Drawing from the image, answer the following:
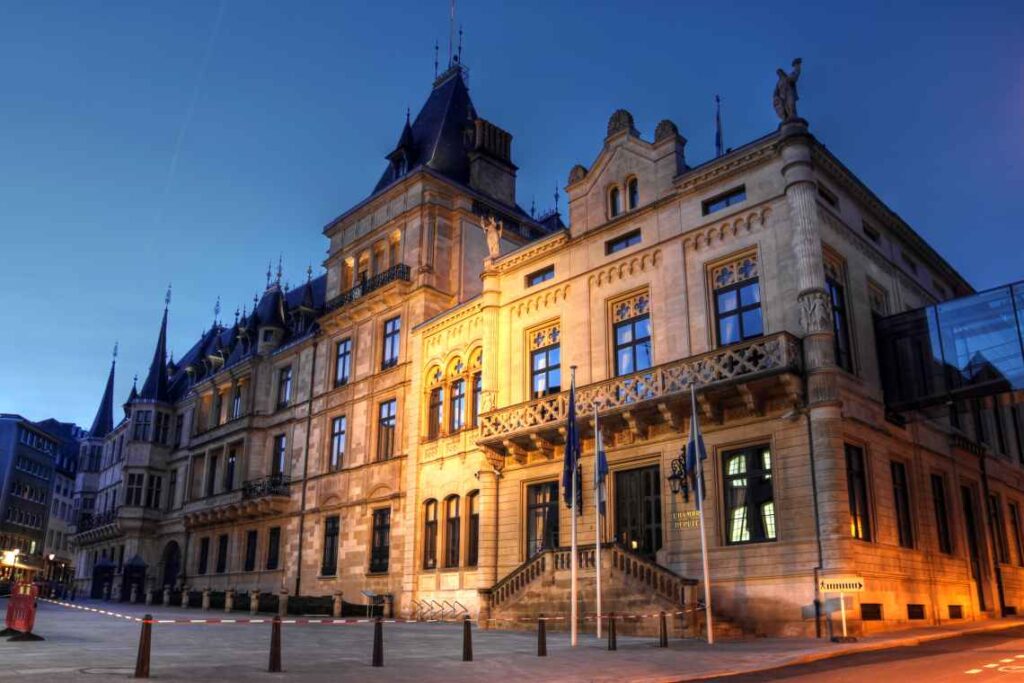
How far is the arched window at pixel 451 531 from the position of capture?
31000 millimetres

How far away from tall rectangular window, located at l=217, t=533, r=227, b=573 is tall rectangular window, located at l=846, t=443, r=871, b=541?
36.3 m

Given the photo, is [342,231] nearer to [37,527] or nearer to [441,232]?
[441,232]

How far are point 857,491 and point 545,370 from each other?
11.1 m

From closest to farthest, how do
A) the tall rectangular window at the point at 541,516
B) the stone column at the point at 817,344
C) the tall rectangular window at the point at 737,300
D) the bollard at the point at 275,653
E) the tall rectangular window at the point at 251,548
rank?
1. the bollard at the point at 275,653
2. the stone column at the point at 817,344
3. the tall rectangular window at the point at 737,300
4. the tall rectangular window at the point at 541,516
5. the tall rectangular window at the point at 251,548

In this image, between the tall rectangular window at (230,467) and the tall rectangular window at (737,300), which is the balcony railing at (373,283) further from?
the tall rectangular window at (737,300)

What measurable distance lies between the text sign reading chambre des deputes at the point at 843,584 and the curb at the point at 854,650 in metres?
1.36

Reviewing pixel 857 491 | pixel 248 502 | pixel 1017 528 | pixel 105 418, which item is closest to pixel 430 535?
pixel 248 502

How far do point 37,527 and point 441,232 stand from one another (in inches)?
3226

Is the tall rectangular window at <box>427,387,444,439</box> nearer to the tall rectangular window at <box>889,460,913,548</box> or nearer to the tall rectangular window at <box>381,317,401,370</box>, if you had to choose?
the tall rectangular window at <box>381,317,401,370</box>

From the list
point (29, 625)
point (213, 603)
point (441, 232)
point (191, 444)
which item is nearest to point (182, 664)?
point (29, 625)

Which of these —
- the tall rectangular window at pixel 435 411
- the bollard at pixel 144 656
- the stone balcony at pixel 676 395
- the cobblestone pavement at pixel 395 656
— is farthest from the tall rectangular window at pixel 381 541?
the bollard at pixel 144 656

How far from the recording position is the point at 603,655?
49.7 feet

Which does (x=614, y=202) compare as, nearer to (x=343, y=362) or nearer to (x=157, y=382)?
(x=343, y=362)

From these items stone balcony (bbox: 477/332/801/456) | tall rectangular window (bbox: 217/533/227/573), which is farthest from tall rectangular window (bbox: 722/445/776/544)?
tall rectangular window (bbox: 217/533/227/573)
